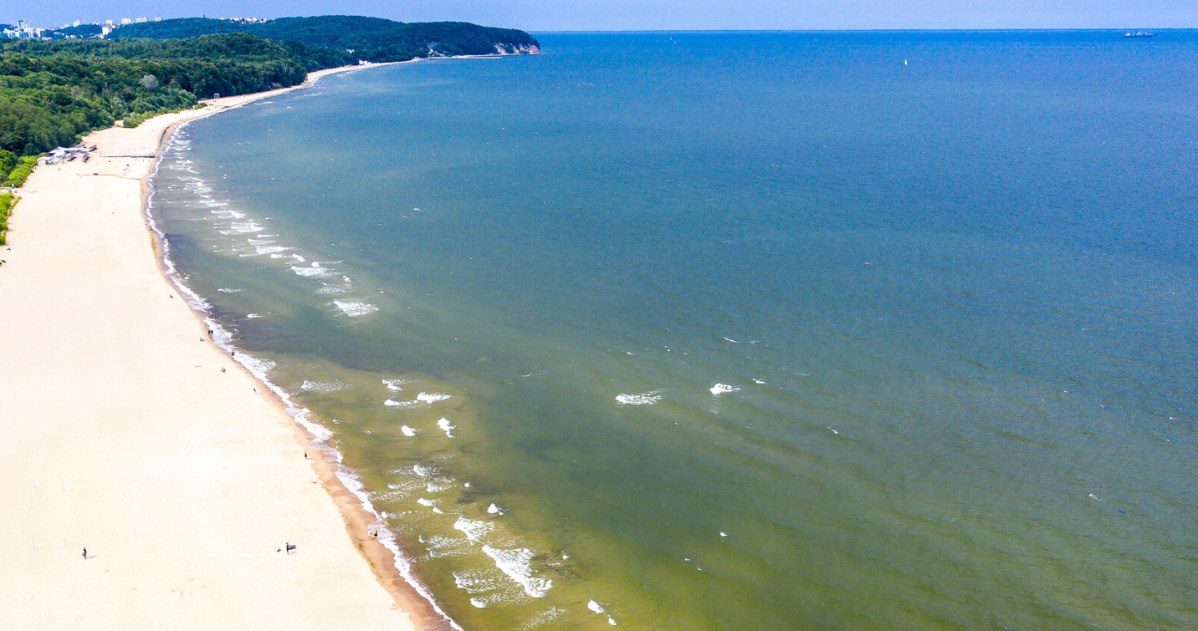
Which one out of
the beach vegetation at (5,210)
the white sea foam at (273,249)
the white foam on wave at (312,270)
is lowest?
the white foam on wave at (312,270)

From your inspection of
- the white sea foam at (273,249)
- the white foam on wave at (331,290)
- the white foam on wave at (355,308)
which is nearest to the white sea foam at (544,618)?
the white foam on wave at (355,308)

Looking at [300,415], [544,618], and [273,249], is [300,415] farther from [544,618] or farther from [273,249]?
Answer: [273,249]

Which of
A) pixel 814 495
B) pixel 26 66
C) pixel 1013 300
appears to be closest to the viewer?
pixel 814 495

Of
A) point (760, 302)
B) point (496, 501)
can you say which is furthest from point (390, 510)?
point (760, 302)

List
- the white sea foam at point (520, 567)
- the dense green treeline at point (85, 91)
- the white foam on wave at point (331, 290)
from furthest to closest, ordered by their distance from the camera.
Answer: the dense green treeline at point (85, 91) < the white foam on wave at point (331, 290) < the white sea foam at point (520, 567)

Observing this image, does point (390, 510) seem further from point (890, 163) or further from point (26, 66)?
point (26, 66)

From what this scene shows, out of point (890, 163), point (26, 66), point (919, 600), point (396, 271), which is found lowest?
point (919, 600)

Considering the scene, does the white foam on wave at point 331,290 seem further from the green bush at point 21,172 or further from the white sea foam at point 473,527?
the green bush at point 21,172
